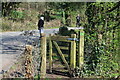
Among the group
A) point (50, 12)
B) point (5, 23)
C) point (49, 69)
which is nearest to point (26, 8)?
point (50, 12)

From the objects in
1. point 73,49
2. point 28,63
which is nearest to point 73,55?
point 73,49

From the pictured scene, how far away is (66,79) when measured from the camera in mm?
6348

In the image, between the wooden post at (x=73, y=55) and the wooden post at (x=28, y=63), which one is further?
the wooden post at (x=73, y=55)

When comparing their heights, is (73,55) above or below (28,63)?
below

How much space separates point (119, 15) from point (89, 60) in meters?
1.52

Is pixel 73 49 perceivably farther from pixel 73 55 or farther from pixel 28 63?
pixel 28 63

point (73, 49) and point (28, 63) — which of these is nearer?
point (28, 63)

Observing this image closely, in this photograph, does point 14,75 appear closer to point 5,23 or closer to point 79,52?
point 79,52

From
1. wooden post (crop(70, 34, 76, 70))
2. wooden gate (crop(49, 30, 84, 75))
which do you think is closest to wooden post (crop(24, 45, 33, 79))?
wooden gate (crop(49, 30, 84, 75))

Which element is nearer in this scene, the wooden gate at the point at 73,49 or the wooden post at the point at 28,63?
the wooden post at the point at 28,63

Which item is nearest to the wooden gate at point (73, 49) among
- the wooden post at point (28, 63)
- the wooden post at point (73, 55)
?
the wooden post at point (73, 55)

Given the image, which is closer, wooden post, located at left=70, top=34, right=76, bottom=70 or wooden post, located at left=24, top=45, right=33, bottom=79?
wooden post, located at left=24, top=45, right=33, bottom=79

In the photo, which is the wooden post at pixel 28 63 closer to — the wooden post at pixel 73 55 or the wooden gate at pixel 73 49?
the wooden gate at pixel 73 49

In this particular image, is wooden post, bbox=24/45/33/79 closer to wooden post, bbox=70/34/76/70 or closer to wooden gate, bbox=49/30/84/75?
wooden gate, bbox=49/30/84/75
